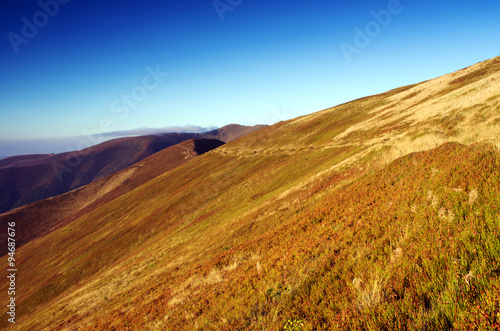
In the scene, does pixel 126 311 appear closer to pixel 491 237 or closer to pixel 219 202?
pixel 491 237

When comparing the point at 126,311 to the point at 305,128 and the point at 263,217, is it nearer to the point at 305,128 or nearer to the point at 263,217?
the point at 263,217

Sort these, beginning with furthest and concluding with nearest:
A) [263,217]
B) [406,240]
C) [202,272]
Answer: [263,217] → [202,272] → [406,240]

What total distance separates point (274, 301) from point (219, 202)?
38446 millimetres

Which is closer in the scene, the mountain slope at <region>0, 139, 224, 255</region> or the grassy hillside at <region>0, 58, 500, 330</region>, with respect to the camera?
the grassy hillside at <region>0, 58, 500, 330</region>

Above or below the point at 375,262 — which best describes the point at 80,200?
above

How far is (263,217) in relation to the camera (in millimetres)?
21141

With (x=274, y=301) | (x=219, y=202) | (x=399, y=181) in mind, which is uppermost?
(x=399, y=181)

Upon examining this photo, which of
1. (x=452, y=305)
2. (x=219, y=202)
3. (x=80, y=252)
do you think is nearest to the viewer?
(x=452, y=305)

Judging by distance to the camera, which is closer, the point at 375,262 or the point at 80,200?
the point at 375,262

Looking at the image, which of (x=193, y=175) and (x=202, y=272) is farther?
(x=193, y=175)

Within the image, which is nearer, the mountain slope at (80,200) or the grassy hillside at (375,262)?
the grassy hillside at (375,262)

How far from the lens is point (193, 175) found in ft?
240

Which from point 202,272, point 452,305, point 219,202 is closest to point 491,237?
point 452,305

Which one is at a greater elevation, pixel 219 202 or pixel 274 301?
pixel 274 301
